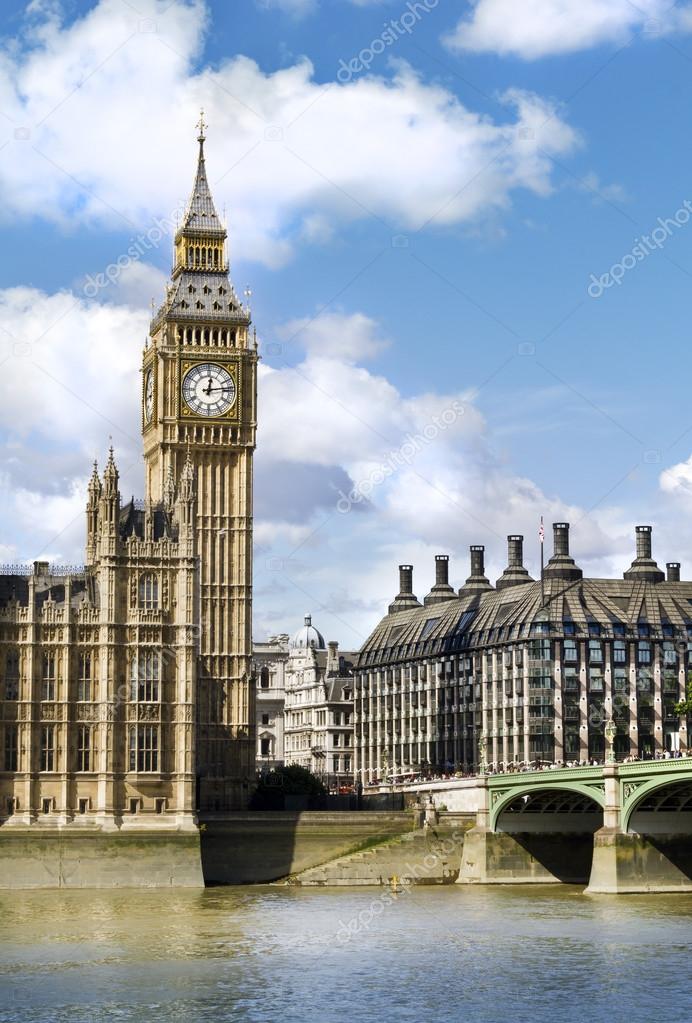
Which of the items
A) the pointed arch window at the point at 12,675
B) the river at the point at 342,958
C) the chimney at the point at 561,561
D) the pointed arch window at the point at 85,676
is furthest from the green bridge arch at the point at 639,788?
the chimney at the point at 561,561

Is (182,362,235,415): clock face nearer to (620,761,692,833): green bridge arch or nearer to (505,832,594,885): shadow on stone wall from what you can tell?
(505,832,594,885): shadow on stone wall

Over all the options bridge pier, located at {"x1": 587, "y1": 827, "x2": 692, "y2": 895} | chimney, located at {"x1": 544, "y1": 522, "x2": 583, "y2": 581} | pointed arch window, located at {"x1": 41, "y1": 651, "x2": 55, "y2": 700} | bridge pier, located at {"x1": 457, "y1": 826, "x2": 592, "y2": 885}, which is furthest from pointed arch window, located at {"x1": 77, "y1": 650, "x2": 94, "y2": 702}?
chimney, located at {"x1": 544, "y1": 522, "x2": 583, "y2": 581}

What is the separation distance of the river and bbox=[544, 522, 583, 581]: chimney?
6898 cm

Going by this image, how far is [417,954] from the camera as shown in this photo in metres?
82.6

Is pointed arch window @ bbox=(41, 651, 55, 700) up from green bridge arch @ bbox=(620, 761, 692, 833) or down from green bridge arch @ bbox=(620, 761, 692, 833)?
up

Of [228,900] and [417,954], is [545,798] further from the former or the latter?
[417,954]

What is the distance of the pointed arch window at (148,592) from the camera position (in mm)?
122625

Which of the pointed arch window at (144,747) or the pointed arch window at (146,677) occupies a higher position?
A: the pointed arch window at (146,677)

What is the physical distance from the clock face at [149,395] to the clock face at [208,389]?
3.59 meters

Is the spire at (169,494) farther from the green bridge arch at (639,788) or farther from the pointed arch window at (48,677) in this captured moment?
A: the green bridge arch at (639,788)

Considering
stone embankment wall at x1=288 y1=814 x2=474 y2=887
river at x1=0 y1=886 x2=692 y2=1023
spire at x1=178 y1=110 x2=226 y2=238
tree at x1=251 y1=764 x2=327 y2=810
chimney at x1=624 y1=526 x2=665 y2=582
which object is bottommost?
river at x1=0 y1=886 x2=692 y2=1023

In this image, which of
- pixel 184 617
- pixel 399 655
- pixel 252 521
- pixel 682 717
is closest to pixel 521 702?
pixel 682 717

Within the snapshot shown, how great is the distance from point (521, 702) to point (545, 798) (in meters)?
42.6

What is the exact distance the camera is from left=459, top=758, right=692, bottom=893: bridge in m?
113
